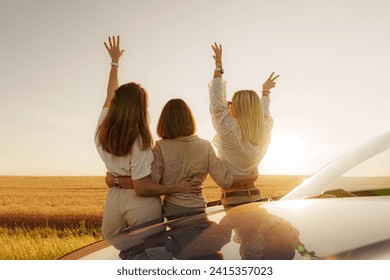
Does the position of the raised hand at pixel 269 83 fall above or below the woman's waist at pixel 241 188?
above

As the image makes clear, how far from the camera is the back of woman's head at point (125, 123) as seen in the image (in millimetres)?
→ 2621

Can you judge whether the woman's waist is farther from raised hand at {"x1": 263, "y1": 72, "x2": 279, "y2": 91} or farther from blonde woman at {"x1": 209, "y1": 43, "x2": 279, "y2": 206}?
raised hand at {"x1": 263, "y1": 72, "x2": 279, "y2": 91}

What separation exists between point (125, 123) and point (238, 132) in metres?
0.75

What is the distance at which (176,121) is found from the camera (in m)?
2.83

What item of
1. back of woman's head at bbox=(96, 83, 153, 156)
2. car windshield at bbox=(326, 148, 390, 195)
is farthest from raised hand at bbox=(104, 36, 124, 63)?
car windshield at bbox=(326, 148, 390, 195)

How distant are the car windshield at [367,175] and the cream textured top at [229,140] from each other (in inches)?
37.1

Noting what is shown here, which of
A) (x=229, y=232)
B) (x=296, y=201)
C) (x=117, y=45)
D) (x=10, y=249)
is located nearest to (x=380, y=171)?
(x=296, y=201)

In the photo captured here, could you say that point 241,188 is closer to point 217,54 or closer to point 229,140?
point 229,140

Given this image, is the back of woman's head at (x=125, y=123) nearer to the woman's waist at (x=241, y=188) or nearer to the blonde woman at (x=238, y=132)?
the blonde woman at (x=238, y=132)

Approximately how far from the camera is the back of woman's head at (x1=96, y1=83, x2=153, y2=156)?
103 inches

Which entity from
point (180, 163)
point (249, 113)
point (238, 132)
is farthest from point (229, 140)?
point (180, 163)

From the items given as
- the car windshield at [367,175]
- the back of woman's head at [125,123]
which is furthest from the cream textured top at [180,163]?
the car windshield at [367,175]

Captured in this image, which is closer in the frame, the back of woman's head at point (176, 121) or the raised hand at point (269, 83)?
the back of woman's head at point (176, 121)
